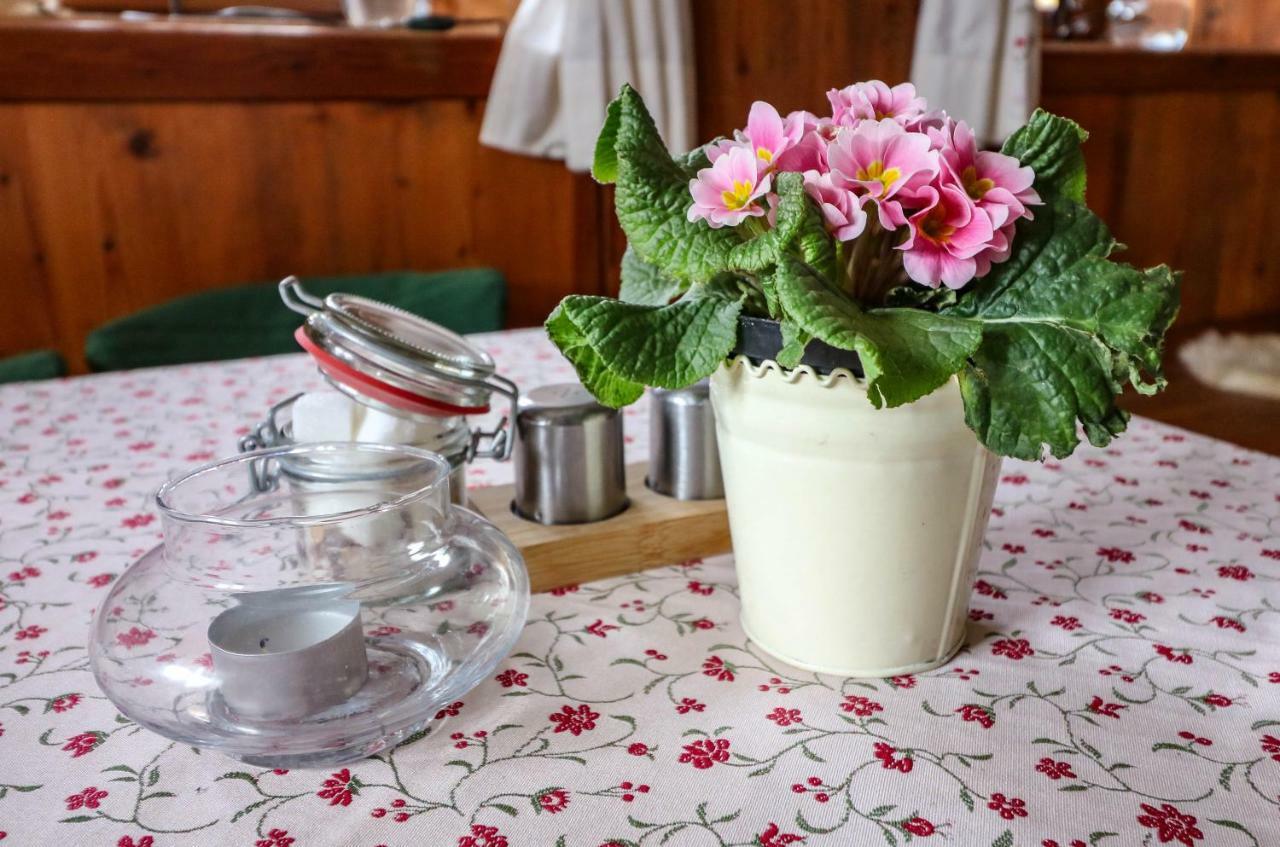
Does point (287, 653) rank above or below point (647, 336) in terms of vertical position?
below

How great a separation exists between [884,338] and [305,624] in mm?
310

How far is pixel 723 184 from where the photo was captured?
49 cm

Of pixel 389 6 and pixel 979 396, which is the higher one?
pixel 389 6

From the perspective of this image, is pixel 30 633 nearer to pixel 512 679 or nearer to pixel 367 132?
pixel 512 679

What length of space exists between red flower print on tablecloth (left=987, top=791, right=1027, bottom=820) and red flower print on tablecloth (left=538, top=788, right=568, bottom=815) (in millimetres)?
189

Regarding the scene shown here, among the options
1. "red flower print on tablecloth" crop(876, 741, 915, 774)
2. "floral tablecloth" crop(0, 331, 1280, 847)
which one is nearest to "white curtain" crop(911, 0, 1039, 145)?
"floral tablecloth" crop(0, 331, 1280, 847)

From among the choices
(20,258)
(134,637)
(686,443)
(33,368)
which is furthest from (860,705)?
(20,258)

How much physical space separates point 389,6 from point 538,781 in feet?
6.78

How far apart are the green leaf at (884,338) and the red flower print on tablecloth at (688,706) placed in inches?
7.4

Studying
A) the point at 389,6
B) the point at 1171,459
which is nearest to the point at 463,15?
the point at 389,6

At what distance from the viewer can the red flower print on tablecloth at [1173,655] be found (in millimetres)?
569

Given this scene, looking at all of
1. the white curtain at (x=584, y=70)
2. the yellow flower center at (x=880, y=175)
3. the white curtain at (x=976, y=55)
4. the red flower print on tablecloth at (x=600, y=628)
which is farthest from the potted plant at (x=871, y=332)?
the white curtain at (x=976, y=55)

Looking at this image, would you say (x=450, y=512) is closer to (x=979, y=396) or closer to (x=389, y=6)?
(x=979, y=396)

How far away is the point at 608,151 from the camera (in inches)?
22.1
